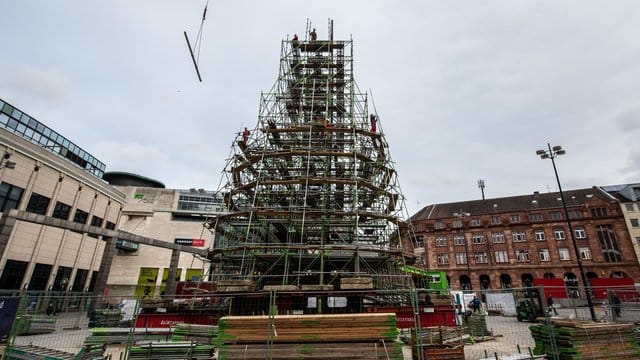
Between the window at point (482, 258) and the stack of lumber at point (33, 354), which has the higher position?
the window at point (482, 258)

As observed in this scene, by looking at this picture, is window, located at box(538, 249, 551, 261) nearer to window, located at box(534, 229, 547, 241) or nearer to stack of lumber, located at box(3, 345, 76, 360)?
window, located at box(534, 229, 547, 241)

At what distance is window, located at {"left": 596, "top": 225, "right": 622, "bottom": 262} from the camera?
43656 millimetres

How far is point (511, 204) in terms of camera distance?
2169 inches

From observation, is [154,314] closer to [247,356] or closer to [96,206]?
[247,356]

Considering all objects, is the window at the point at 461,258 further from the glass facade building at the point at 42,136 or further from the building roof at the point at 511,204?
the glass facade building at the point at 42,136

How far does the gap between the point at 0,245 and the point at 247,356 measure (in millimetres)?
29512

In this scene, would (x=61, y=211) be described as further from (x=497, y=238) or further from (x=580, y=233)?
(x=580, y=233)

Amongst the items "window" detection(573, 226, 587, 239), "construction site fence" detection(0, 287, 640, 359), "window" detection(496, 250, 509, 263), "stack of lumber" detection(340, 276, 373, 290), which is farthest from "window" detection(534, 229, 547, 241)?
"stack of lumber" detection(340, 276, 373, 290)

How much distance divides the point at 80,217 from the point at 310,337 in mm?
36933

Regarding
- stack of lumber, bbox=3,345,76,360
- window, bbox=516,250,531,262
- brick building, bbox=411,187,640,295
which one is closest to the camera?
stack of lumber, bbox=3,345,76,360

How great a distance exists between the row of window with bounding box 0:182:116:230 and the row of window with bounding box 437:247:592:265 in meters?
52.4

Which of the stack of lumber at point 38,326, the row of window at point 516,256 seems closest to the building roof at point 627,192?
the row of window at point 516,256

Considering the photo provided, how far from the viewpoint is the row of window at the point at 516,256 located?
4538cm

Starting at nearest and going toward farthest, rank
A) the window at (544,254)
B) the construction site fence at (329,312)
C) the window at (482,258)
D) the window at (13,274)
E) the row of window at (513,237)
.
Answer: the construction site fence at (329,312), the window at (13,274), the row of window at (513,237), the window at (544,254), the window at (482,258)
